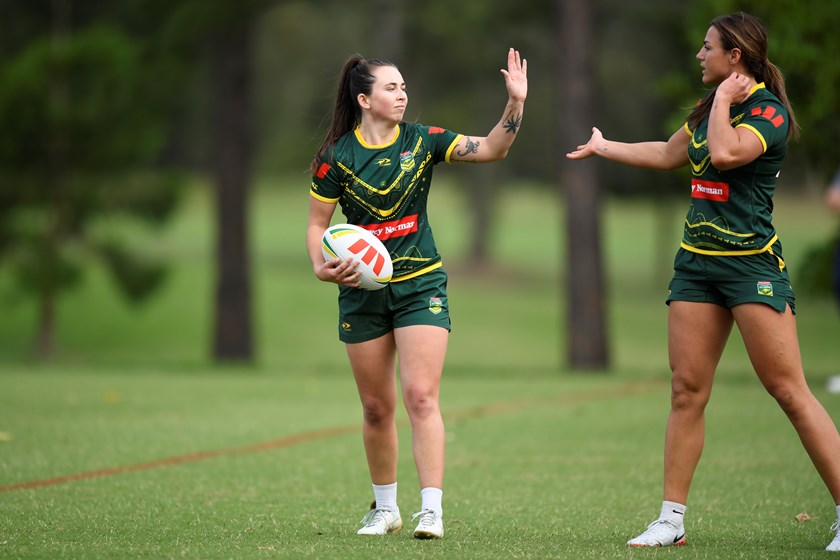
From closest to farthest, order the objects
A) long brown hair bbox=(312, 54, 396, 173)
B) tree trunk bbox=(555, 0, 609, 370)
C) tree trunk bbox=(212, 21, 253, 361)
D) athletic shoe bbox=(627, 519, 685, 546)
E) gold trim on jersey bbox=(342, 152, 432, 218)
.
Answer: athletic shoe bbox=(627, 519, 685, 546) → gold trim on jersey bbox=(342, 152, 432, 218) → long brown hair bbox=(312, 54, 396, 173) → tree trunk bbox=(555, 0, 609, 370) → tree trunk bbox=(212, 21, 253, 361)

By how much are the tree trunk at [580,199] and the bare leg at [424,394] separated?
13417 mm

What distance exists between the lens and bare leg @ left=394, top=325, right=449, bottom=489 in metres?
5.53

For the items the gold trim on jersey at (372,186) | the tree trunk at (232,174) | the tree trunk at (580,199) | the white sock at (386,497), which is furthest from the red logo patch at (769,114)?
the tree trunk at (232,174)

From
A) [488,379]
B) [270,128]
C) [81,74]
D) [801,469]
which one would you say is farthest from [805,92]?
[270,128]

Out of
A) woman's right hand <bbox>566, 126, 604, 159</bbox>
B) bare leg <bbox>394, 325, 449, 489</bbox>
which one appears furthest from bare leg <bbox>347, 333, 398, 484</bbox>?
woman's right hand <bbox>566, 126, 604, 159</bbox>

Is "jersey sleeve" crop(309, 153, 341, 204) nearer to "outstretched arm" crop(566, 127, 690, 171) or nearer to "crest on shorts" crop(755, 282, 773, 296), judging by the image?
"outstretched arm" crop(566, 127, 690, 171)

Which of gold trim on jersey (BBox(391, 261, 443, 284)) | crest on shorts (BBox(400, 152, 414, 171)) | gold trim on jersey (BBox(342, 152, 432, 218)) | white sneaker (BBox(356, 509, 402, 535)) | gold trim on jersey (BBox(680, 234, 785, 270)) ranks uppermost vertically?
crest on shorts (BBox(400, 152, 414, 171))

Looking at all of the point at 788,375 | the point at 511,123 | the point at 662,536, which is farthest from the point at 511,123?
the point at 662,536

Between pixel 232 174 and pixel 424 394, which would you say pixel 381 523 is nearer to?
pixel 424 394

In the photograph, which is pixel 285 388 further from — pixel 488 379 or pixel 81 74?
pixel 81 74

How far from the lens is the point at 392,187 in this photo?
562 centimetres

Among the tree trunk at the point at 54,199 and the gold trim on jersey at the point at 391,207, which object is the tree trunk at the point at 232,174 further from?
the gold trim on jersey at the point at 391,207

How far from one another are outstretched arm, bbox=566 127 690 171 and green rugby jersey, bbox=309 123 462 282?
27.2 inches

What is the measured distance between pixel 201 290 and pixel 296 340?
20.8 feet
